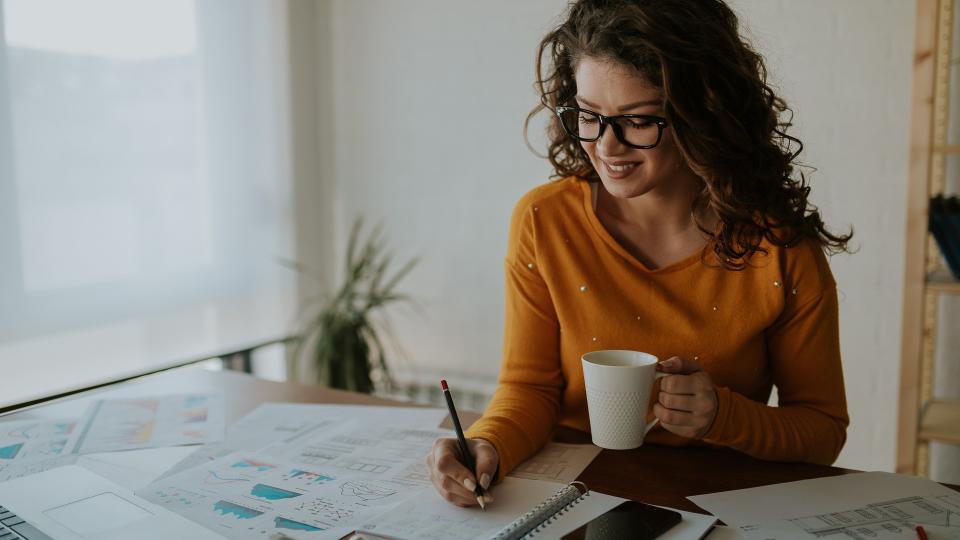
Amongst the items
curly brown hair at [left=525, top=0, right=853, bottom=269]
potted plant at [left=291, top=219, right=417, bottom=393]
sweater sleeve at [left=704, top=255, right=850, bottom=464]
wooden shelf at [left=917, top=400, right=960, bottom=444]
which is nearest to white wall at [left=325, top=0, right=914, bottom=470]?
wooden shelf at [left=917, top=400, right=960, bottom=444]

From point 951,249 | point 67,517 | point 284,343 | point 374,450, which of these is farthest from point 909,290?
point 284,343

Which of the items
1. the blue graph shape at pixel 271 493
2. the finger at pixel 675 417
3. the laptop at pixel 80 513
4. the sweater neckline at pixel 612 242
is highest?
the sweater neckline at pixel 612 242

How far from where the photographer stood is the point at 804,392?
124 cm

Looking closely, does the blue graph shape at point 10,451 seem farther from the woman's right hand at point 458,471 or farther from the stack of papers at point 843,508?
the stack of papers at point 843,508

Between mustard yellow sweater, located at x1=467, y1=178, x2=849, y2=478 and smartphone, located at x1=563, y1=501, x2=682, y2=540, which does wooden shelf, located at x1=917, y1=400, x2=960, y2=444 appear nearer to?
mustard yellow sweater, located at x1=467, y1=178, x2=849, y2=478

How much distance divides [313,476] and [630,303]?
57 cm

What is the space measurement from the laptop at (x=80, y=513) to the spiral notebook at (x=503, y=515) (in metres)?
0.21

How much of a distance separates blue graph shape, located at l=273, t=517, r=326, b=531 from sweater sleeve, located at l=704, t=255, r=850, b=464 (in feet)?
1.89

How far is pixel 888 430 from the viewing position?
2367mm

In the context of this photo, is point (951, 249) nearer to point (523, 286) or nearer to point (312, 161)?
point (523, 286)

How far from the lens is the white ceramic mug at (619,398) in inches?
38.2

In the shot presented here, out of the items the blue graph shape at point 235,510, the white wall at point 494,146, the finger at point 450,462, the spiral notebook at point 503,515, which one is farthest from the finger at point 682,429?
the white wall at point 494,146

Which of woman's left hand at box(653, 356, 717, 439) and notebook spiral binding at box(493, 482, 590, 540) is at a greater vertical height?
woman's left hand at box(653, 356, 717, 439)

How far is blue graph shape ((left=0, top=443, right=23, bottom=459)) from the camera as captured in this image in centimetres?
118
